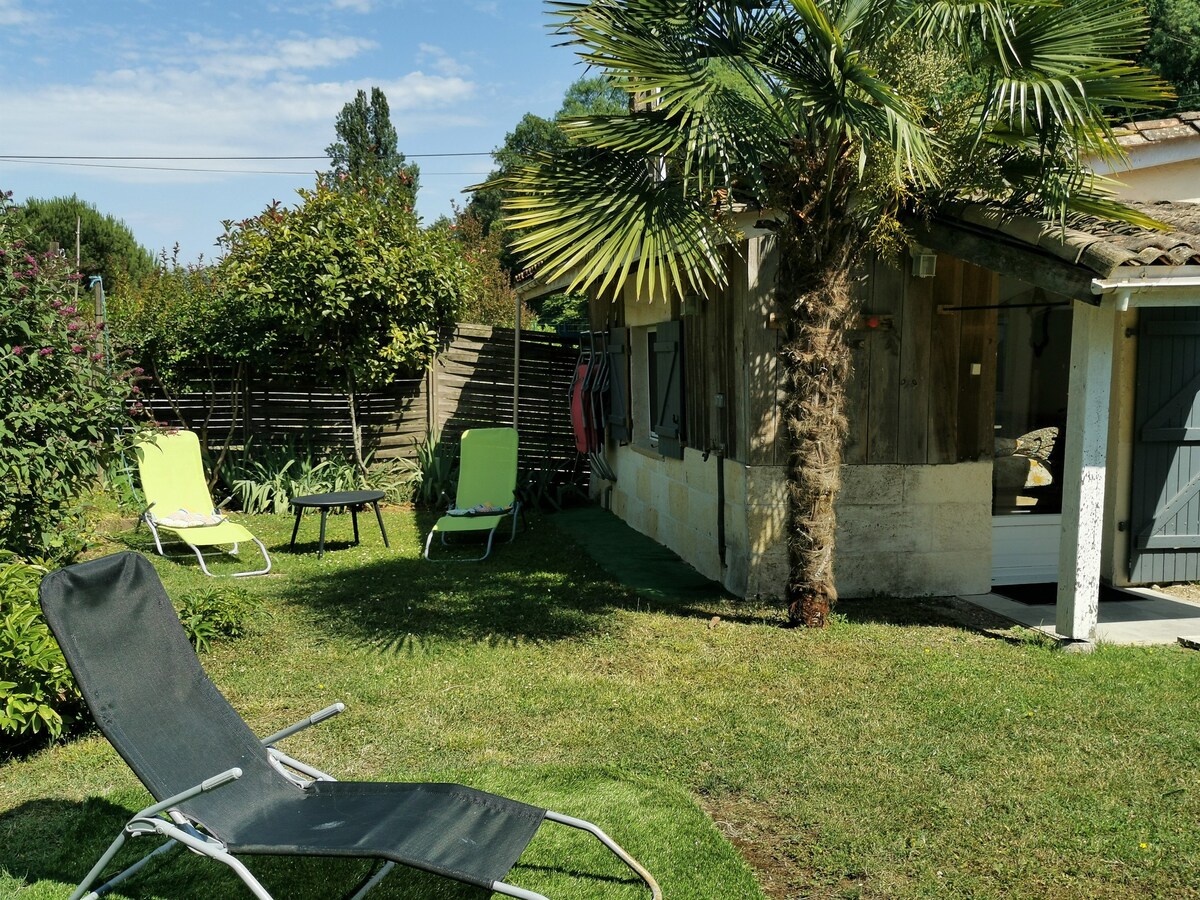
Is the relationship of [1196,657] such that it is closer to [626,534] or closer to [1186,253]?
[1186,253]

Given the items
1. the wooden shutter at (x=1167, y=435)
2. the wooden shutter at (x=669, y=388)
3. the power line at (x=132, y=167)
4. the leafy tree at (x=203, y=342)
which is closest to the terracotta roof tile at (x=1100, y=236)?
the wooden shutter at (x=1167, y=435)

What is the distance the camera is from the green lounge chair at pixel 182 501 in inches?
338

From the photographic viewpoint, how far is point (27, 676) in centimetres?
434

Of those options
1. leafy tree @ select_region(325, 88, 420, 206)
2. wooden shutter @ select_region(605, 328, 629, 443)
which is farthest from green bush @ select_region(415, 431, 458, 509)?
leafy tree @ select_region(325, 88, 420, 206)

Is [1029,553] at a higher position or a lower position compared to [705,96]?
lower

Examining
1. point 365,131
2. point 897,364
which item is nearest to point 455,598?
point 897,364

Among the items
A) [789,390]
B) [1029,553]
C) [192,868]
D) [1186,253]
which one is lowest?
[192,868]

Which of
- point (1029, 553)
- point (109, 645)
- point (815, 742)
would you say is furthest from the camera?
point (1029, 553)

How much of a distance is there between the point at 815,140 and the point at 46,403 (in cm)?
473

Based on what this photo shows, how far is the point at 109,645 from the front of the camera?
3.39 m

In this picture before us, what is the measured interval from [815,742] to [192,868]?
108 inches

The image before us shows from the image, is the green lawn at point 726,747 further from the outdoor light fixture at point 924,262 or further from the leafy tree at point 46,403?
the outdoor light fixture at point 924,262

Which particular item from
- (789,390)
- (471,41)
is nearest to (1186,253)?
(789,390)

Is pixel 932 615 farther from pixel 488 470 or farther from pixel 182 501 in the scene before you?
pixel 182 501
